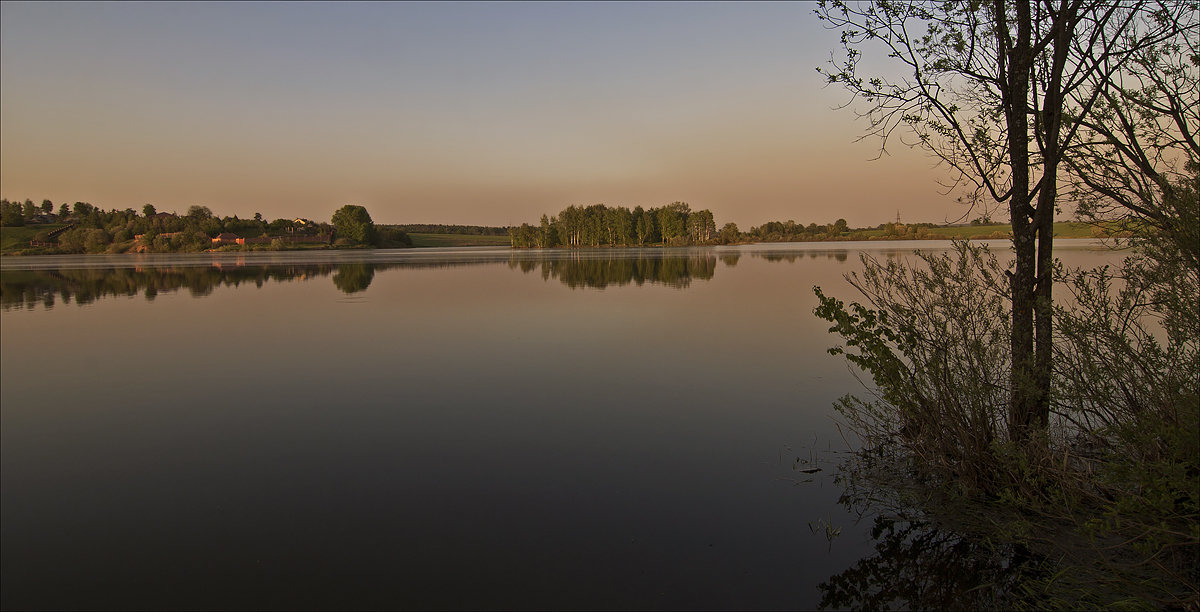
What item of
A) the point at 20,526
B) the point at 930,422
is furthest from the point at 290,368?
the point at 930,422

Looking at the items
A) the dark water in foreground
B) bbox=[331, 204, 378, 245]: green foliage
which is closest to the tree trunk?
the dark water in foreground

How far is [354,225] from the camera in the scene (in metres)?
148

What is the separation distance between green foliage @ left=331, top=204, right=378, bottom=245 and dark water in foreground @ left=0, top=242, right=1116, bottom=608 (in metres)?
140

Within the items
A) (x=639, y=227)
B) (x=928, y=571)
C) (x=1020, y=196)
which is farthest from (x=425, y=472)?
(x=639, y=227)

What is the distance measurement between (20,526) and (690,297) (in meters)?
20.6

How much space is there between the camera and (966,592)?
4266mm

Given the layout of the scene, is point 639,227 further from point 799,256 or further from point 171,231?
point 171,231

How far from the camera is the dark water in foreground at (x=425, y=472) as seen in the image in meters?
4.54

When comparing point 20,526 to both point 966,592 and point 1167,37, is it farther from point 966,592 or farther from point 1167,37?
point 1167,37

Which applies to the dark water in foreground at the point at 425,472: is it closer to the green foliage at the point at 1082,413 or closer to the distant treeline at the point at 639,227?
the green foliage at the point at 1082,413

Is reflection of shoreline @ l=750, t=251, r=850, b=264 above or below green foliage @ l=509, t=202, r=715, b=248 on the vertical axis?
below

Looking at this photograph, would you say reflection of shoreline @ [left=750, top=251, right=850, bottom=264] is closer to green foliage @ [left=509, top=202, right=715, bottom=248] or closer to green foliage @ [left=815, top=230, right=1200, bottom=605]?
green foliage @ [left=815, top=230, right=1200, bottom=605]

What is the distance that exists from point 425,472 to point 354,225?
507 ft

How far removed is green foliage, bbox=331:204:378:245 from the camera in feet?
481
